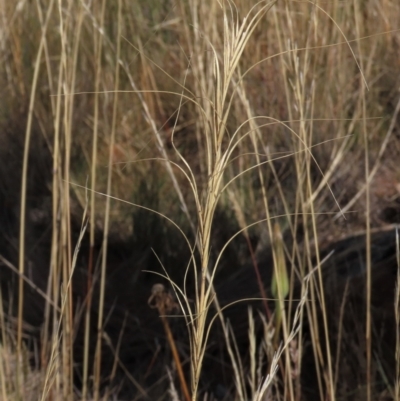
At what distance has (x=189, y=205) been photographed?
6.84ft

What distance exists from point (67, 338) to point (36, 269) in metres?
0.82

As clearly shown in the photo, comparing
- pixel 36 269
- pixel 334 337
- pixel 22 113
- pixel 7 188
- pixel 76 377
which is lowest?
pixel 76 377

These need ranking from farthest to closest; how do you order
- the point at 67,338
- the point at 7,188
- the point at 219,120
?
the point at 7,188, the point at 67,338, the point at 219,120

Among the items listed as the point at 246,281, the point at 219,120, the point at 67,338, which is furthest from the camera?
the point at 246,281

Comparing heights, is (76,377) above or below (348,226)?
below

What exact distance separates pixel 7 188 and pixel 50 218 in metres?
0.24

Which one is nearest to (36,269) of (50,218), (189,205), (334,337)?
(50,218)

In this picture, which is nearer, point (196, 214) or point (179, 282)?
point (179, 282)

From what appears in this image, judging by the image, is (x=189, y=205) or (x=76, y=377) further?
(x=189, y=205)

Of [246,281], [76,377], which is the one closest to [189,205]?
[246,281]

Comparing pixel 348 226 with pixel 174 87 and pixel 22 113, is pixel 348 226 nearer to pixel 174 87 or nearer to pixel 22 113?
pixel 174 87

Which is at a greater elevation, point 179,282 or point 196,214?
point 196,214

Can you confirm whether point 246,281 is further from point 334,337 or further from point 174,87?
point 174,87

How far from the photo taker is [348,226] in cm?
197
